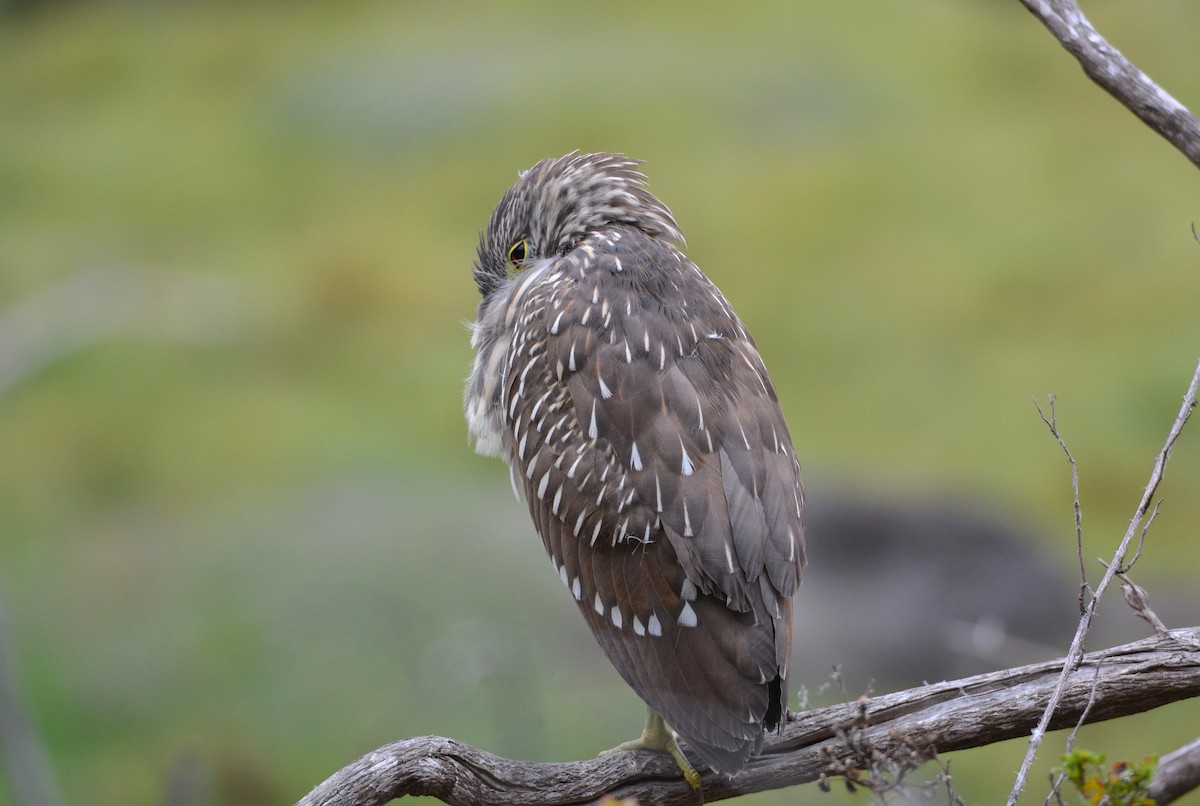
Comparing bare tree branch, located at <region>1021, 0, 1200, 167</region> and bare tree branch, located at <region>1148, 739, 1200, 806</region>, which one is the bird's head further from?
bare tree branch, located at <region>1148, 739, 1200, 806</region>

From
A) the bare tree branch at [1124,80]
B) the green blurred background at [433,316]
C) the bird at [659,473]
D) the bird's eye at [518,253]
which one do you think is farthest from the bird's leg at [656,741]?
the green blurred background at [433,316]

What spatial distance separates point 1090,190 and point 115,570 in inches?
206

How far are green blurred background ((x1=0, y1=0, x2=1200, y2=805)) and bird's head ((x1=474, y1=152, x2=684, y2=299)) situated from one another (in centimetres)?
179

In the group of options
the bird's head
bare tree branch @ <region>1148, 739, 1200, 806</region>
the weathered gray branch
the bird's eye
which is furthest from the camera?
the bird's eye

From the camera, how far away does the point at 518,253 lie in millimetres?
2531

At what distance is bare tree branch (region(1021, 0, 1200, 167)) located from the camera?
5.72ft

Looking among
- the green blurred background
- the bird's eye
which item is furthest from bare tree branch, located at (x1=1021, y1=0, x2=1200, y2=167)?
the green blurred background

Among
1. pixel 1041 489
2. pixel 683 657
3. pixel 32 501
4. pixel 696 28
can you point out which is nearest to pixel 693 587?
pixel 683 657

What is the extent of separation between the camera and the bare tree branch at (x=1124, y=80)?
1.74 metres

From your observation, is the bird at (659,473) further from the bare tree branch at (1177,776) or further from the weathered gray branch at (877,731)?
the bare tree branch at (1177,776)

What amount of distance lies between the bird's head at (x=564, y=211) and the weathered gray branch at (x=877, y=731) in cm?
102

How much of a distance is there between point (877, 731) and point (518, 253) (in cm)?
121

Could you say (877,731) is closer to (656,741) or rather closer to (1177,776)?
(656,741)

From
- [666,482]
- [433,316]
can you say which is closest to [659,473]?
[666,482]
